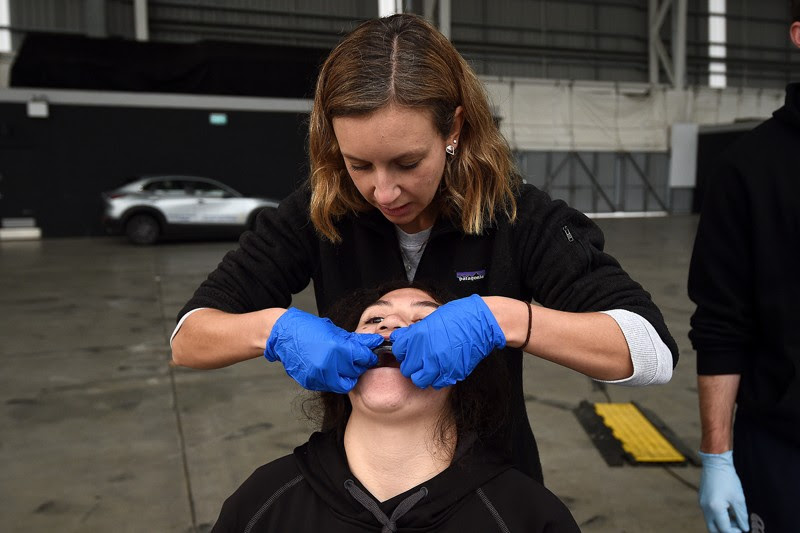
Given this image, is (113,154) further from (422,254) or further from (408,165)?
(408,165)

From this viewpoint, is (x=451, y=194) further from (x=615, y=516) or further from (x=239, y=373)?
(x=239, y=373)

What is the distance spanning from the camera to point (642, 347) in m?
1.35

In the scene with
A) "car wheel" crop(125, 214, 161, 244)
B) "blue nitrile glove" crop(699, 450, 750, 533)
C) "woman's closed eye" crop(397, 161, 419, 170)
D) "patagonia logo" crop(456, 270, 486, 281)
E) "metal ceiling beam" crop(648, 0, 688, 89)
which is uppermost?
"metal ceiling beam" crop(648, 0, 688, 89)

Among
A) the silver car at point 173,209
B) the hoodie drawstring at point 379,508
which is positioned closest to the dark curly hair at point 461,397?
the hoodie drawstring at point 379,508

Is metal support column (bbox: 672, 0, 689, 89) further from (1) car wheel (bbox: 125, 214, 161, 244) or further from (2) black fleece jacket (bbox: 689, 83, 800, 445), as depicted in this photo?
(2) black fleece jacket (bbox: 689, 83, 800, 445)

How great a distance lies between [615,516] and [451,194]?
6.64ft

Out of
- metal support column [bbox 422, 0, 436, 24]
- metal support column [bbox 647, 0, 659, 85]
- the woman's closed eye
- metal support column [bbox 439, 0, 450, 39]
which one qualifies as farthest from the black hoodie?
metal support column [bbox 647, 0, 659, 85]

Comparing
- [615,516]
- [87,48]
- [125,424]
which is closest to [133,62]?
[87,48]

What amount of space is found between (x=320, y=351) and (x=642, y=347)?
645 mm

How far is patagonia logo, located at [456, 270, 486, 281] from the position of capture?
63.9 inches

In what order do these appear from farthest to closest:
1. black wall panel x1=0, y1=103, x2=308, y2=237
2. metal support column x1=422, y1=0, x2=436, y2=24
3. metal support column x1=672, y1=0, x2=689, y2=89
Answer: metal support column x1=672, y1=0, x2=689, y2=89 < metal support column x1=422, y1=0, x2=436, y2=24 < black wall panel x1=0, y1=103, x2=308, y2=237

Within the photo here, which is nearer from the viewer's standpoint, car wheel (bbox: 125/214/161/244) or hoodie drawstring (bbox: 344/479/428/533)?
hoodie drawstring (bbox: 344/479/428/533)

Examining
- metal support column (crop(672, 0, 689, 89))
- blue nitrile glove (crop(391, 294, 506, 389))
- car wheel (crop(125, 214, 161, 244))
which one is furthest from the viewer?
metal support column (crop(672, 0, 689, 89))

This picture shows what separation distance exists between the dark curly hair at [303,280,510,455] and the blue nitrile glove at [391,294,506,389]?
23 cm
